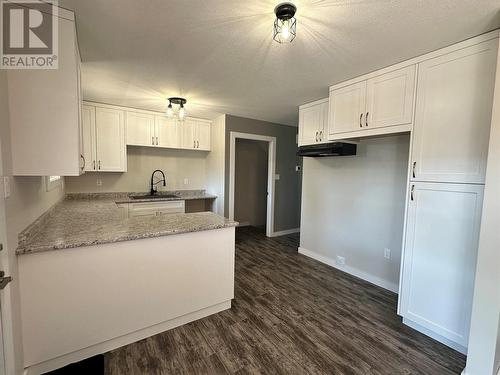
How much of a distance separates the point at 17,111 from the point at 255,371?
227 centimetres

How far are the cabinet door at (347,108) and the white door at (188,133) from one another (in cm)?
263

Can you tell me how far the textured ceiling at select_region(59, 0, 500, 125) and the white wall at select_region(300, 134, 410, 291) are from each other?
103cm

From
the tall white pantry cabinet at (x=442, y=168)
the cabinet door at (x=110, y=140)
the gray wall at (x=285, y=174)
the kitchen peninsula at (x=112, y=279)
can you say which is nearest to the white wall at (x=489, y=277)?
the tall white pantry cabinet at (x=442, y=168)

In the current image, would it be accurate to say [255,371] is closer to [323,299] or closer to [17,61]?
[323,299]

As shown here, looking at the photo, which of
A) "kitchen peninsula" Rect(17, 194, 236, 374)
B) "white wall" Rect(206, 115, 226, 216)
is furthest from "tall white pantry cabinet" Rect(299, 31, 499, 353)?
"white wall" Rect(206, 115, 226, 216)

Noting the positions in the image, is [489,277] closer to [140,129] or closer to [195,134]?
[195,134]

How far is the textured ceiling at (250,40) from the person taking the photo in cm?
144

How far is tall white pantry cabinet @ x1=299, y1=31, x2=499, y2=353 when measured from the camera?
5.57ft

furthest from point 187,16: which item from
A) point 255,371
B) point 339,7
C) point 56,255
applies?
point 255,371

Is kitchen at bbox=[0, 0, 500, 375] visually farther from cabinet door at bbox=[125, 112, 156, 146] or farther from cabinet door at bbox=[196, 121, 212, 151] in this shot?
cabinet door at bbox=[196, 121, 212, 151]

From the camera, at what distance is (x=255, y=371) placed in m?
1.63

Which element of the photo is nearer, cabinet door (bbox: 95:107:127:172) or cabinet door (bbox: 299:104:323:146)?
cabinet door (bbox: 299:104:323:146)

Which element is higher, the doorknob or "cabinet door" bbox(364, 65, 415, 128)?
"cabinet door" bbox(364, 65, 415, 128)

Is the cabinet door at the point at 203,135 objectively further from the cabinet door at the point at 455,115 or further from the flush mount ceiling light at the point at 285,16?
the cabinet door at the point at 455,115
